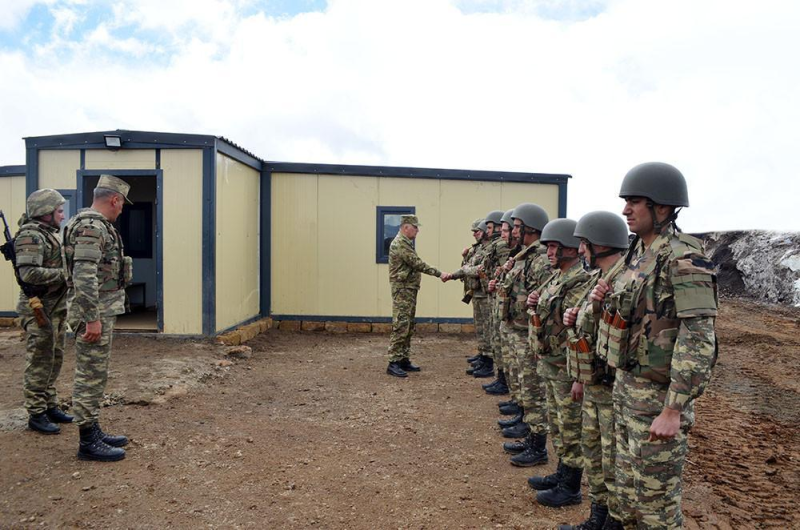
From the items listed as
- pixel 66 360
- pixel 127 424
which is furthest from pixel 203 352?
pixel 127 424

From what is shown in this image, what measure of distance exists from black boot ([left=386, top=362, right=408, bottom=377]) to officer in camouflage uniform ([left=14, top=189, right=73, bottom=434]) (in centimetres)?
388

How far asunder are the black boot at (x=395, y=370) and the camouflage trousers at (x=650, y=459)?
4.86m

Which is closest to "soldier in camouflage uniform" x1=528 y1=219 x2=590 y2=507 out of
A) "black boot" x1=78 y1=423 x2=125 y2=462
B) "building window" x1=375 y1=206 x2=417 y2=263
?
"black boot" x1=78 y1=423 x2=125 y2=462

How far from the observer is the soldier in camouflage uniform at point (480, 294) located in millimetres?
7355

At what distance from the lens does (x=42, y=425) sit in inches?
187

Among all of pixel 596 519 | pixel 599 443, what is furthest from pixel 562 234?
pixel 596 519

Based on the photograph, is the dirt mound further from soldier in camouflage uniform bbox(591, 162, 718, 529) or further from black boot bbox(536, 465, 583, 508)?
soldier in camouflage uniform bbox(591, 162, 718, 529)

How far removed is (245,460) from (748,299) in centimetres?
1743

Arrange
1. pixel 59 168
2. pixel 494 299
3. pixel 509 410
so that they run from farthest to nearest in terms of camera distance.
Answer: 1. pixel 59 168
2. pixel 494 299
3. pixel 509 410

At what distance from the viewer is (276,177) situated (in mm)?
10594

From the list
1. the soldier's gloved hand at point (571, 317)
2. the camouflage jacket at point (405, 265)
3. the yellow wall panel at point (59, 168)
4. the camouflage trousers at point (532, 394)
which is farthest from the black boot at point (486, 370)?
the yellow wall panel at point (59, 168)

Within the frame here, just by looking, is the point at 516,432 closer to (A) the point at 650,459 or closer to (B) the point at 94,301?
(A) the point at 650,459

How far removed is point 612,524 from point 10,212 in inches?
464

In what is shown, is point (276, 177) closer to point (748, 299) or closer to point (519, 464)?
point (519, 464)
